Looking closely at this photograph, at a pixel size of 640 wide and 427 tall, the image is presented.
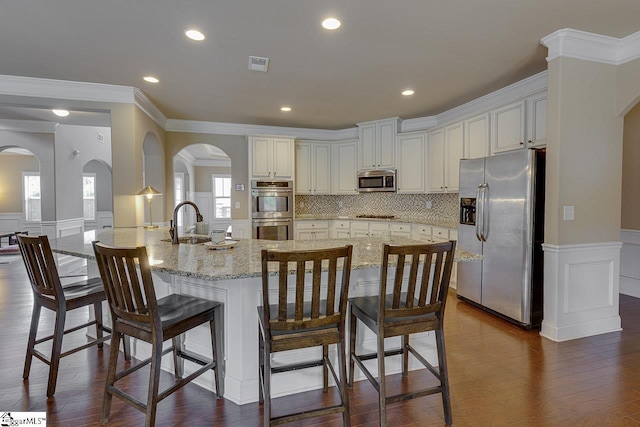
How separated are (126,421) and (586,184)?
389cm

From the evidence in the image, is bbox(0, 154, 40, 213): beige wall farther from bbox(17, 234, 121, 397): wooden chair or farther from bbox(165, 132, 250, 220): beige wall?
bbox(17, 234, 121, 397): wooden chair

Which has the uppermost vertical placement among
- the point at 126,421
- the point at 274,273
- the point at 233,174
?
the point at 233,174

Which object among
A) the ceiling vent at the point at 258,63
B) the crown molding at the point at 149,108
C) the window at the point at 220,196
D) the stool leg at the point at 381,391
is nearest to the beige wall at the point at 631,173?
the stool leg at the point at 381,391

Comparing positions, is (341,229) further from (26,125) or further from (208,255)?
(26,125)

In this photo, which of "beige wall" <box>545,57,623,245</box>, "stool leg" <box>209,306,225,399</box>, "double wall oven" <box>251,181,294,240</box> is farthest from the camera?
"double wall oven" <box>251,181,294,240</box>

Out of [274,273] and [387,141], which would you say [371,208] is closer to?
[387,141]

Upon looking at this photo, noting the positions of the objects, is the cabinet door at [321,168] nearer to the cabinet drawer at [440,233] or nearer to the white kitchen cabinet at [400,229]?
the white kitchen cabinet at [400,229]

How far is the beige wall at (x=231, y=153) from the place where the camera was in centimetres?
561

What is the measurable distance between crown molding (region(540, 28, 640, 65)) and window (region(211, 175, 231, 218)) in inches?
396

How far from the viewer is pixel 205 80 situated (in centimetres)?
371

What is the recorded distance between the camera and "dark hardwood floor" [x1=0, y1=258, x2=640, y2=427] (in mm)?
1887

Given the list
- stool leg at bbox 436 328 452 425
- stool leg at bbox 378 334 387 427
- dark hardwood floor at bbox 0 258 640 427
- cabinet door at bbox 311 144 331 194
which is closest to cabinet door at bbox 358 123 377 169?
cabinet door at bbox 311 144 331 194

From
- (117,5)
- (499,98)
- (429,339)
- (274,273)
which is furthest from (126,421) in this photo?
(499,98)

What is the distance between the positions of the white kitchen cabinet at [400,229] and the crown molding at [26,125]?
6.12 meters
